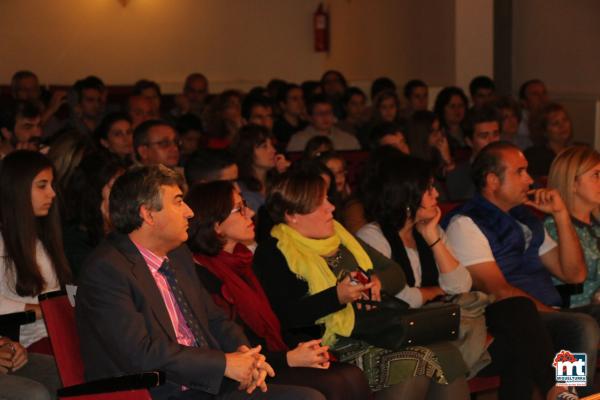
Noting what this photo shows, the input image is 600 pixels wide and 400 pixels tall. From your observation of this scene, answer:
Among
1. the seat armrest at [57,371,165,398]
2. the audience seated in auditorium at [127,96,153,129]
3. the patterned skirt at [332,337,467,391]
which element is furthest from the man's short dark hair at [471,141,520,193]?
the audience seated in auditorium at [127,96,153,129]

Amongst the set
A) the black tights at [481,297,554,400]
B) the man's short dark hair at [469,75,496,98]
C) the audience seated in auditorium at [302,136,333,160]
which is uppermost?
the man's short dark hair at [469,75,496,98]

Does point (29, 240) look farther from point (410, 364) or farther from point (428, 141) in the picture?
point (428, 141)

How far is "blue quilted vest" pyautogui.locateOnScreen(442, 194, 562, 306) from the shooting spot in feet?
14.9

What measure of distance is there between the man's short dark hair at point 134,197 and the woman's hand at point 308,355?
0.70m

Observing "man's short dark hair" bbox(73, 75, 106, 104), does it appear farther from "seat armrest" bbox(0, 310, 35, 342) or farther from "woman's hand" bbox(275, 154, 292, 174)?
Answer: "seat armrest" bbox(0, 310, 35, 342)

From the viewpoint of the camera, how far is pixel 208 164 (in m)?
5.00

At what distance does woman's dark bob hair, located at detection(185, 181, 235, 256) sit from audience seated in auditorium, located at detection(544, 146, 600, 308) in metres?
1.73

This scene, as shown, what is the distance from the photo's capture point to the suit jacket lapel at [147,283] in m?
3.16

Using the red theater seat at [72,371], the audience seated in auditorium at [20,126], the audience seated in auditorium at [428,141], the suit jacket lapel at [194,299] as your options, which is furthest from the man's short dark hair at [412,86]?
the red theater seat at [72,371]

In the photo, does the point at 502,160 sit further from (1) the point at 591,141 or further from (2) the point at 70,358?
(1) the point at 591,141

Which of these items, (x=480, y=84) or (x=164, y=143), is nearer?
(x=164, y=143)

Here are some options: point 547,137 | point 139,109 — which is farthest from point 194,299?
point 139,109

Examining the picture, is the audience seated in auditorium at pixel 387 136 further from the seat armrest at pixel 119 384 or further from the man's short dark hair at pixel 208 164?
the seat armrest at pixel 119 384

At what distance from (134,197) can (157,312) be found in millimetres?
369
